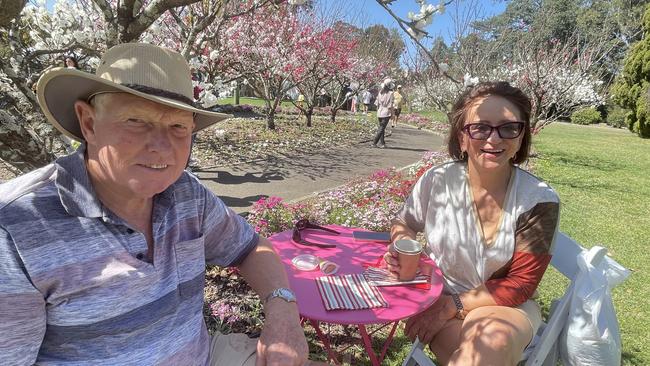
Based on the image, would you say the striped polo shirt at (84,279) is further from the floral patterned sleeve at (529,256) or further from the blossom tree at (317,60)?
the blossom tree at (317,60)

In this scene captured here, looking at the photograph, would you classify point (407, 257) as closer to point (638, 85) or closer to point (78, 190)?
point (78, 190)

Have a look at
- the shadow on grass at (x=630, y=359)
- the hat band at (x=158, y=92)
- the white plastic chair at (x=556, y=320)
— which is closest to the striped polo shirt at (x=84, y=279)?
the hat band at (x=158, y=92)

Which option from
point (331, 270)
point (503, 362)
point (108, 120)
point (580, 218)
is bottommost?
point (580, 218)

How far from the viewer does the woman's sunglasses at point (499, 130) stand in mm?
2102

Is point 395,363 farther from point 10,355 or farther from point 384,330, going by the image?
point 10,355

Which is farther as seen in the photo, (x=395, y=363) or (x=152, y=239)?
(x=395, y=363)

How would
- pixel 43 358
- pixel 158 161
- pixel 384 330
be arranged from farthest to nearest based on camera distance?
1. pixel 384 330
2. pixel 158 161
3. pixel 43 358

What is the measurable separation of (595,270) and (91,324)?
2.10m

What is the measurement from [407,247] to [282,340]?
0.79 metres

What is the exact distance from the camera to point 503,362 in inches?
66.5

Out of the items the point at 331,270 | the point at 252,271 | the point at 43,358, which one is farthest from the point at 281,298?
the point at 43,358

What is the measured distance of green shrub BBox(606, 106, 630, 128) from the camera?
24964 mm

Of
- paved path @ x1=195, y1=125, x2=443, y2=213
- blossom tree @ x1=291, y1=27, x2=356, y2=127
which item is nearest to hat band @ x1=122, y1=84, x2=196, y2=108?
paved path @ x1=195, y1=125, x2=443, y2=213

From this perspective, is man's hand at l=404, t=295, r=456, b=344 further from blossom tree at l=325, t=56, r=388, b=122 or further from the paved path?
blossom tree at l=325, t=56, r=388, b=122
